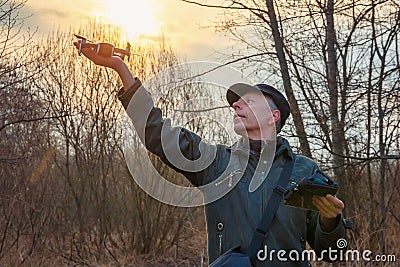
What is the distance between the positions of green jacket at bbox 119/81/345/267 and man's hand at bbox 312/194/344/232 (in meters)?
0.03

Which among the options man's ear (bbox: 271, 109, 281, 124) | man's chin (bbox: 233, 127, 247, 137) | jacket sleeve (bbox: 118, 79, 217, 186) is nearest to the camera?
jacket sleeve (bbox: 118, 79, 217, 186)

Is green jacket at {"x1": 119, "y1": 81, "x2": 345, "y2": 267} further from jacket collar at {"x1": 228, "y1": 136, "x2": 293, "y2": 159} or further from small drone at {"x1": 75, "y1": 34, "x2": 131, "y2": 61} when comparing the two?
small drone at {"x1": 75, "y1": 34, "x2": 131, "y2": 61}

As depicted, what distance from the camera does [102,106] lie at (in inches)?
480

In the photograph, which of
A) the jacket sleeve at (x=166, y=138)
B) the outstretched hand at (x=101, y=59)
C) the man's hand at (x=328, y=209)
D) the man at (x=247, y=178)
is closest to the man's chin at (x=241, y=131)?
the man at (x=247, y=178)

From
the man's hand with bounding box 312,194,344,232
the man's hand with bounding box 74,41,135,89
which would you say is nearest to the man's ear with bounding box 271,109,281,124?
the man's hand with bounding box 312,194,344,232

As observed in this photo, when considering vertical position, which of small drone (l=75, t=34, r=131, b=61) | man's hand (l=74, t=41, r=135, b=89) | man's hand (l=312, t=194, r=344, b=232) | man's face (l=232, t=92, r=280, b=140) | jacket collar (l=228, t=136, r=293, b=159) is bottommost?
man's hand (l=312, t=194, r=344, b=232)

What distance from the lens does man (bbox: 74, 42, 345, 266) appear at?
2545 mm

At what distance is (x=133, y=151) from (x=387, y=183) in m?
4.71

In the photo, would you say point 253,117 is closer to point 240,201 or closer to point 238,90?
point 238,90

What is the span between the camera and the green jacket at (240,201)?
2549mm

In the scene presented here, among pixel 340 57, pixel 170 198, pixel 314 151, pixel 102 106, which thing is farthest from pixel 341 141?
pixel 102 106

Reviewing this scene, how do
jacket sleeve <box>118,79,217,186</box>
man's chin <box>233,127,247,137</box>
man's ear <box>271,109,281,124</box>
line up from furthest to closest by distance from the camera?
1. man's ear <box>271,109,281,124</box>
2. man's chin <box>233,127,247,137</box>
3. jacket sleeve <box>118,79,217,186</box>

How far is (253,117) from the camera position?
2752mm

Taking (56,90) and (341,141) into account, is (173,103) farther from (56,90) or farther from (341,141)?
(341,141)
